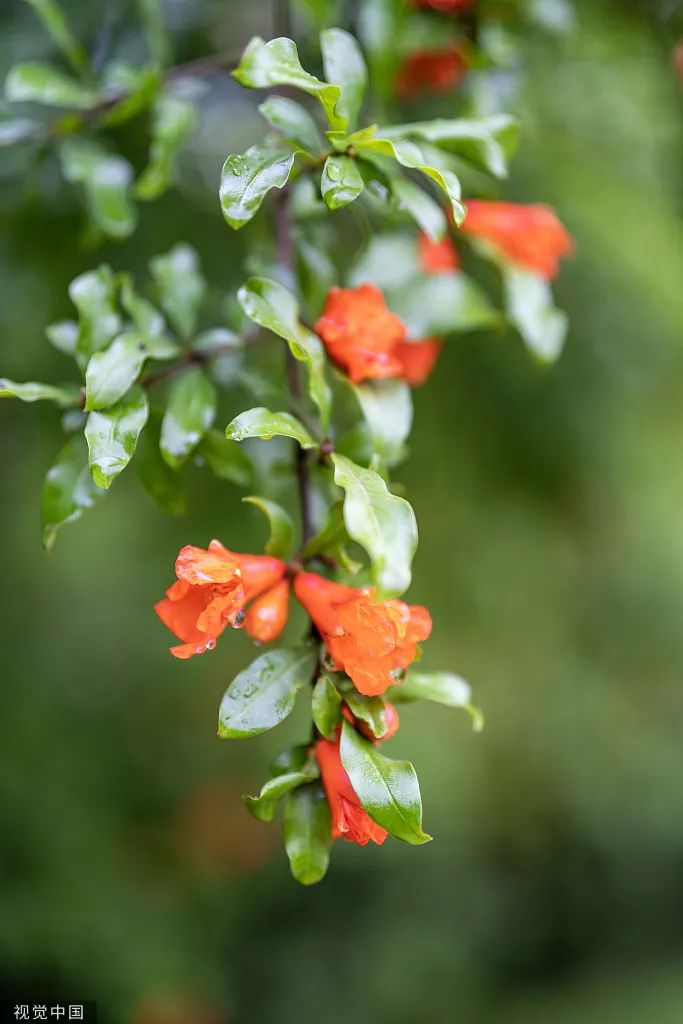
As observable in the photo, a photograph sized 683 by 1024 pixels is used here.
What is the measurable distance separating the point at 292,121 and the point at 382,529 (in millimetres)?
392

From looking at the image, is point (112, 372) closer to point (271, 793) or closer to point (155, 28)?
point (271, 793)

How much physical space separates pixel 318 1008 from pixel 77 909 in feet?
3.12

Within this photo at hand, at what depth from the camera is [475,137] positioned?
2.97 ft

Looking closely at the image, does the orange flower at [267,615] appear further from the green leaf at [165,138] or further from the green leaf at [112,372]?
the green leaf at [165,138]

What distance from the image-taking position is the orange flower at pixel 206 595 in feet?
2.38

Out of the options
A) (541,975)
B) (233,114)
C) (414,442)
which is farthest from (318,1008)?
(233,114)

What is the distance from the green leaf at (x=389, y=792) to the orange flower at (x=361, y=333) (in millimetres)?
366

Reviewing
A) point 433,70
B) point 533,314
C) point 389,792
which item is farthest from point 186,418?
point 433,70

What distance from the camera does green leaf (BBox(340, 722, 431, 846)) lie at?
69cm

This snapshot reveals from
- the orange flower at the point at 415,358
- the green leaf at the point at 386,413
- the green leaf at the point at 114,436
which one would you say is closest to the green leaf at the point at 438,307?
the orange flower at the point at 415,358

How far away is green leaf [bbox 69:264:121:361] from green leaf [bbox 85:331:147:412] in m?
0.05

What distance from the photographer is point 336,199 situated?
77cm

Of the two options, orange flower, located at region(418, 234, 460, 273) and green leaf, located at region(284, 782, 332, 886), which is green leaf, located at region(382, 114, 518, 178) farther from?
green leaf, located at region(284, 782, 332, 886)

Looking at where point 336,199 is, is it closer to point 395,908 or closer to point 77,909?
point 77,909
